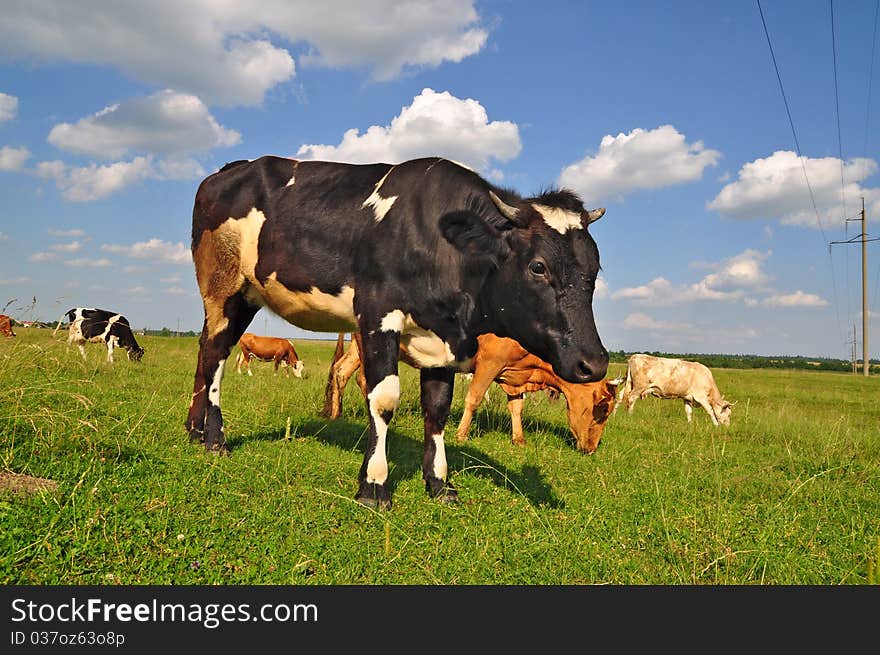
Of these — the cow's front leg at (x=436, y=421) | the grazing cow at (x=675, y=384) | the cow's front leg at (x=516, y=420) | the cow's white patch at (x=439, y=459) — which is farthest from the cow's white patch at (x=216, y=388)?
the grazing cow at (x=675, y=384)

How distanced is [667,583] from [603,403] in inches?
201

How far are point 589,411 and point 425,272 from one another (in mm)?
4785

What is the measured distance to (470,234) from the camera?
494 cm

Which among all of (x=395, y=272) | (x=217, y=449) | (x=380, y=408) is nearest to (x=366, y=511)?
(x=380, y=408)

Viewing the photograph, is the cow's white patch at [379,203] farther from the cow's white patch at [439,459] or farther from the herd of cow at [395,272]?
the cow's white patch at [439,459]

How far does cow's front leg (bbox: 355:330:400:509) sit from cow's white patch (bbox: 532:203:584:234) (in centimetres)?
157

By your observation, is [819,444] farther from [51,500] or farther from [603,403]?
[51,500]

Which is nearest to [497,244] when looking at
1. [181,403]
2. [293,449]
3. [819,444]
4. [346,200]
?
[346,200]

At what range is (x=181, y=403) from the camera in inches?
337

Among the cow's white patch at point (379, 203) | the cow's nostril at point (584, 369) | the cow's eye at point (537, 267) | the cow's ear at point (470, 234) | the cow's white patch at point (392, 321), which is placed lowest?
the cow's nostril at point (584, 369)

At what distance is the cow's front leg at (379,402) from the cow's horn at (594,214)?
191 cm

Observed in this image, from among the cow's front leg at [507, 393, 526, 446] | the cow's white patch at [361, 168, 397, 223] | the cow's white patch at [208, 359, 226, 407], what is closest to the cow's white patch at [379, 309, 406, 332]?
the cow's white patch at [361, 168, 397, 223]

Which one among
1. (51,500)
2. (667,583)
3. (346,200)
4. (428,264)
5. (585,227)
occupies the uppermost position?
(346,200)

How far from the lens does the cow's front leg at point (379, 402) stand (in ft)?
15.6
